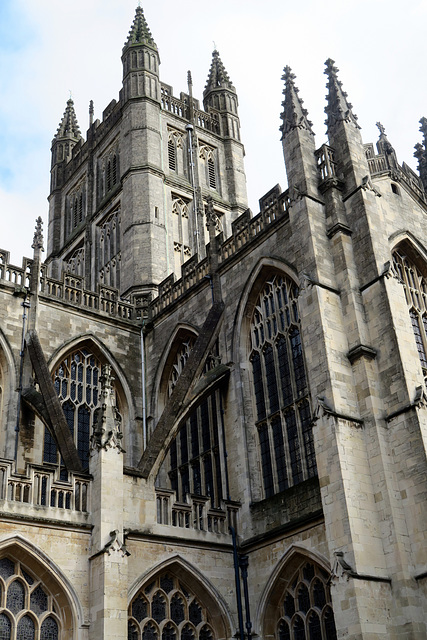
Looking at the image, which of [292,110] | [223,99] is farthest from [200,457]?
[223,99]

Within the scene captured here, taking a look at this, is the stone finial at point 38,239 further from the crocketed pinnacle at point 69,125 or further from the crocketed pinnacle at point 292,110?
the crocketed pinnacle at point 69,125

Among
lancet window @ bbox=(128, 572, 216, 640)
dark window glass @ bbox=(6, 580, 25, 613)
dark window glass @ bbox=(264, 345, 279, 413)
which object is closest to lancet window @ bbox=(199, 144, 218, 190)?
dark window glass @ bbox=(264, 345, 279, 413)

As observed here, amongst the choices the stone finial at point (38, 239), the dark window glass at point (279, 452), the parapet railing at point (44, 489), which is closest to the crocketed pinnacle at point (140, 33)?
the stone finial at point (38, 239)

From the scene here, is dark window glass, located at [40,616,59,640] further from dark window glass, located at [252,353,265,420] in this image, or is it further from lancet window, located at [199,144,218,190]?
lancet window, located at [199,144,218,190]

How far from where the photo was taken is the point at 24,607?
13.7m

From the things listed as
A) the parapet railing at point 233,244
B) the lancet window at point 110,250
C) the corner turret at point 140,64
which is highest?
the corner turret at point 140,64

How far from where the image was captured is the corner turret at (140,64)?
105 feet

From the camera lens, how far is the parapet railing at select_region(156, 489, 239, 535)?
16.1 m

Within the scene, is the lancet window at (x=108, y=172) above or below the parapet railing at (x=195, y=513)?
above

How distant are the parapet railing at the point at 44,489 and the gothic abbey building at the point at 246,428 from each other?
1.6 inches

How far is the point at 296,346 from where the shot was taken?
58.7 ft

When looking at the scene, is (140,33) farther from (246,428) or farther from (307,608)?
(307,608)

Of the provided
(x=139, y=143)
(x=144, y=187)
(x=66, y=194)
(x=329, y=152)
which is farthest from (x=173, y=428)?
(x=66, y=194)

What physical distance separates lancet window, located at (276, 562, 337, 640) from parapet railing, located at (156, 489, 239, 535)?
2086 mm
